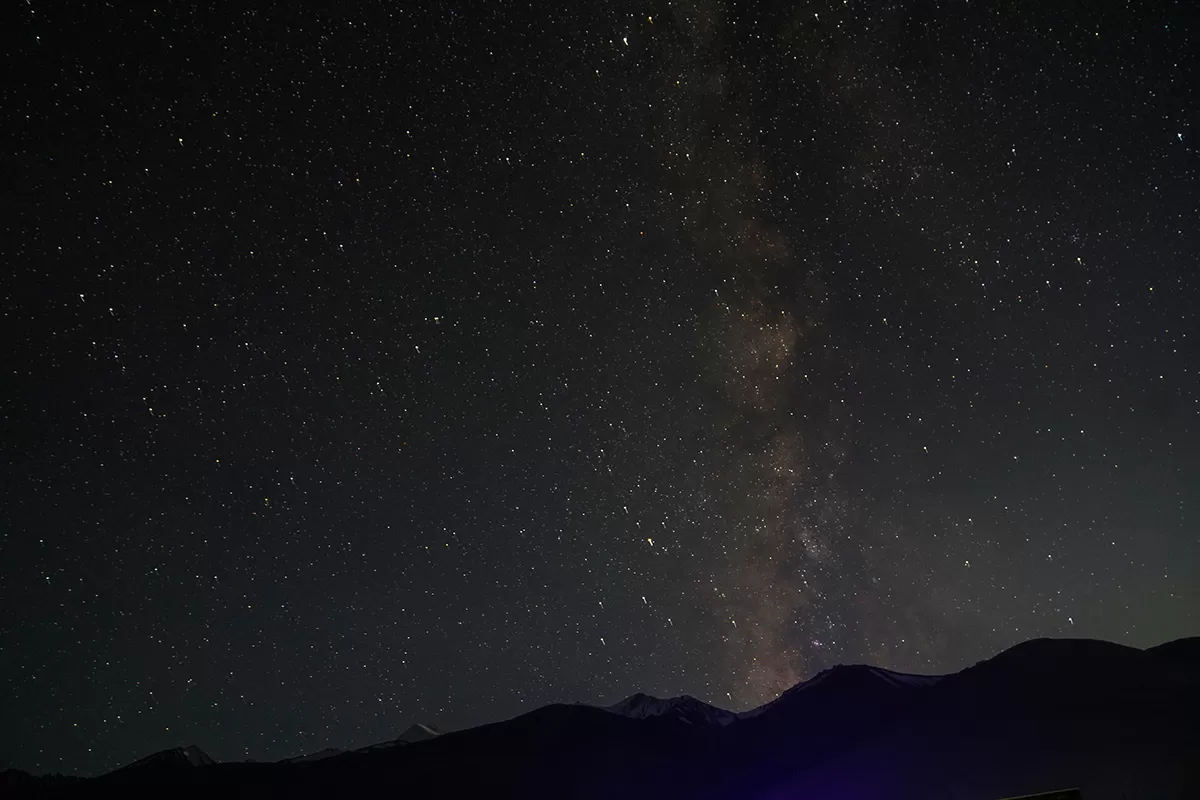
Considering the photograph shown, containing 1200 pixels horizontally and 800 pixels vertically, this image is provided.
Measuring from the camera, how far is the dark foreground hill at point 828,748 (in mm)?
37812

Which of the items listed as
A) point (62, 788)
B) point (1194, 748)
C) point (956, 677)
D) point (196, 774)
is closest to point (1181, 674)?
point (1194, 748)

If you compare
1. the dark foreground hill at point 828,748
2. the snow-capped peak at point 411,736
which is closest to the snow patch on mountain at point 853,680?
the dark foreground hill at point 828,748

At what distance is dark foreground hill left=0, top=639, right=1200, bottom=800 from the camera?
37.8 meters

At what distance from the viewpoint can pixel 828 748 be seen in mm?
43531

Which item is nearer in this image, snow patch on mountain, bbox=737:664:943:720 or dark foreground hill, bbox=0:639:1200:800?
dark foreground hill, bbox=0:639:1200:800

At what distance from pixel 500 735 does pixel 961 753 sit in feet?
99.1

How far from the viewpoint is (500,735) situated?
49.8 m

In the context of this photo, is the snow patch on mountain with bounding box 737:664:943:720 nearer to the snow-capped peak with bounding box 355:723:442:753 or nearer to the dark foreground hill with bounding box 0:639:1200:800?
the dark foreground hill with bounding box 0:639:1200:800

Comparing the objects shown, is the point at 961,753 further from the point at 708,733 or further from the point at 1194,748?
the point at 708,733

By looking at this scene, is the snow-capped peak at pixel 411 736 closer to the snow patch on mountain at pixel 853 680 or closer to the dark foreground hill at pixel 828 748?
the dark foreground hill at pixel 828 748

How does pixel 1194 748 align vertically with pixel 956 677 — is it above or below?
below

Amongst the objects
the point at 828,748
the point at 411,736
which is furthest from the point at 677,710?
the point at 411,736

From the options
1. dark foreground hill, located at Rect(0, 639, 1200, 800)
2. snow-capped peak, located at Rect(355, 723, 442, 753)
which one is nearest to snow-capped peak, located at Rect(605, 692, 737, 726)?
dark foreground hill, located at Rect(0, 639, 1200, 800)

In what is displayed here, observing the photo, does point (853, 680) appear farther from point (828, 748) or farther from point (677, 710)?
point (677, 710)
